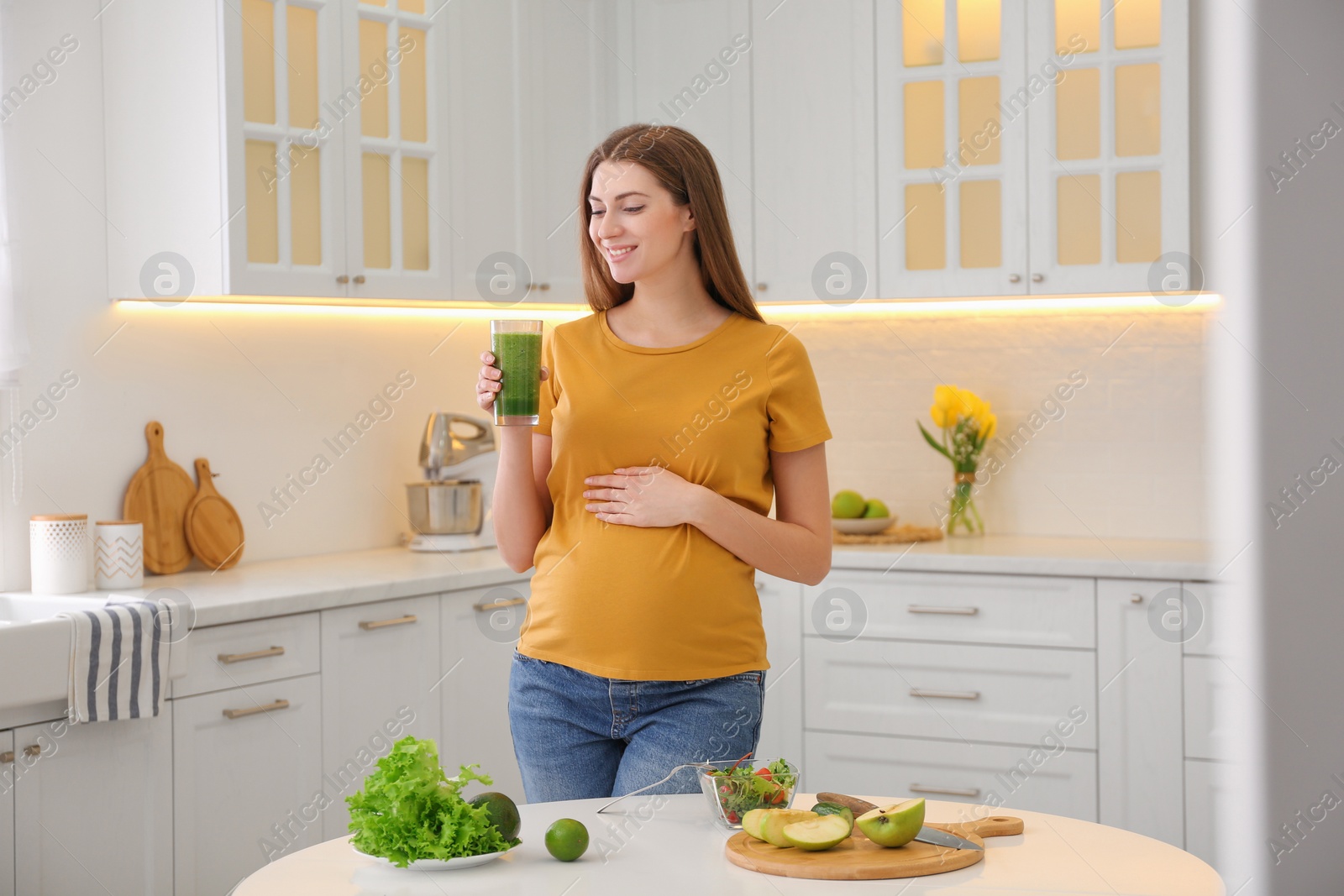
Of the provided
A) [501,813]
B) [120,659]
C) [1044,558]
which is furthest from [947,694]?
[501,813]

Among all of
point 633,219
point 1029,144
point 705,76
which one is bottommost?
point 633,219

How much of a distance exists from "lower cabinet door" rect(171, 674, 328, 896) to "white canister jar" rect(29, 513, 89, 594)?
42 centimetres

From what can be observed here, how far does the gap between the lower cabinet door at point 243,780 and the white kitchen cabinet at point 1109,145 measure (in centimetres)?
219

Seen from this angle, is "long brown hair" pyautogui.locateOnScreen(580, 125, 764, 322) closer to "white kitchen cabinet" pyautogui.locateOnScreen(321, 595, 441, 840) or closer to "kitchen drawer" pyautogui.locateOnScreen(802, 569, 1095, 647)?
"white kitchen cabinet" pyautogui.locateOnScreen(321, 595, 441, 840)

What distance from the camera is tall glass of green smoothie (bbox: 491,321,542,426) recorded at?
1578mm

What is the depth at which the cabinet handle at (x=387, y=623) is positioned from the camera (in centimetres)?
285

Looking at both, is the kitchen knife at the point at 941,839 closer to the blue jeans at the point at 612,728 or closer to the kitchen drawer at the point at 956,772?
the blue jeans at the point at 612,728

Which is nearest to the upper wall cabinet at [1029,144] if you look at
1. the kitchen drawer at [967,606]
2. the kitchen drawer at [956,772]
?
the kitchen drawer at [967,606]

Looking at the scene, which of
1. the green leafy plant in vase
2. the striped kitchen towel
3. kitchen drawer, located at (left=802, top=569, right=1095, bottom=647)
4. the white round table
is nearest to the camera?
the white round table

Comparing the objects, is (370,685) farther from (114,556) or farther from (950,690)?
(950,690)

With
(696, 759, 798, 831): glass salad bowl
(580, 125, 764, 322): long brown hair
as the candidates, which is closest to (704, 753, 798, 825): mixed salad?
(696, 759, 798, 831): glass salad bowl

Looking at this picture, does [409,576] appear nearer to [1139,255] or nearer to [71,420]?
[71,420]

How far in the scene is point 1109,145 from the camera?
328 cm

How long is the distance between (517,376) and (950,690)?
1966 mm
